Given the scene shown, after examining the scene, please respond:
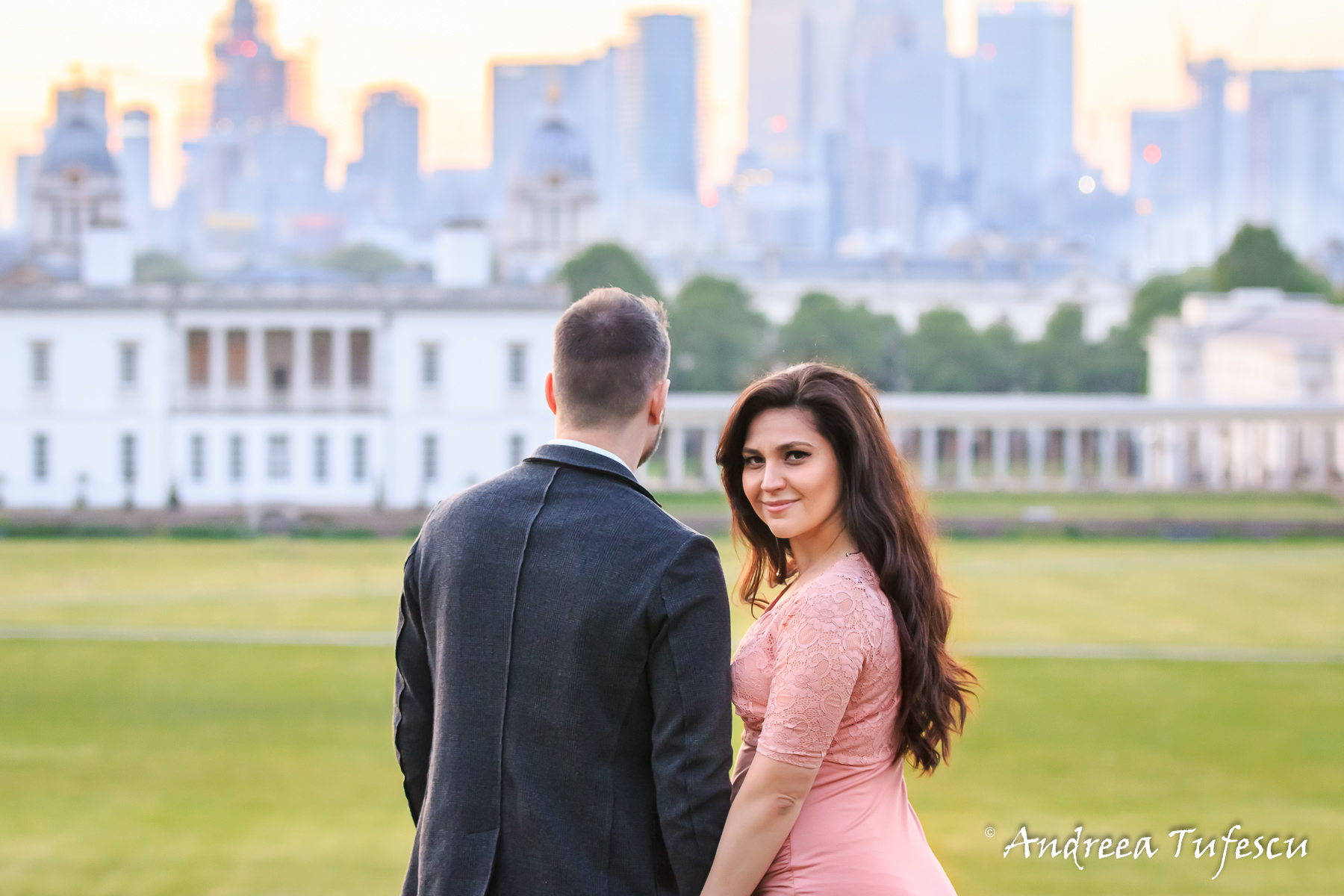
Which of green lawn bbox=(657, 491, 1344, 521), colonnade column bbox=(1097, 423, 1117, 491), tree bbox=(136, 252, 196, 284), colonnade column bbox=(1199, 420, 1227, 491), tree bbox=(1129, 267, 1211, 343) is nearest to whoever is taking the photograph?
green lawn bbox=(657, 491, 1344, 521)

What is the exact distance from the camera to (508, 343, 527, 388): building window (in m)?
51.7

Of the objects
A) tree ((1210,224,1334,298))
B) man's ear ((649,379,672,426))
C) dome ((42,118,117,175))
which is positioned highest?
dome ((42,118,117,175))

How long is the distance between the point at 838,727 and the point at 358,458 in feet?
165

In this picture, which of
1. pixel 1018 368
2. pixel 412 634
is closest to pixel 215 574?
pixel 412 634

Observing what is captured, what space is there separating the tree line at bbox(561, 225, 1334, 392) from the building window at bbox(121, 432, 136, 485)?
852 inches

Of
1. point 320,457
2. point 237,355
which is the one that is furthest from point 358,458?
point 237,355

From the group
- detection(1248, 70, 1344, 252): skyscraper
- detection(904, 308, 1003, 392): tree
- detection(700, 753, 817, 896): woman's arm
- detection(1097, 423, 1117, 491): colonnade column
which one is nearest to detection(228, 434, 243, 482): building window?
detection(1097, 423, 1117, 491): colonnade column

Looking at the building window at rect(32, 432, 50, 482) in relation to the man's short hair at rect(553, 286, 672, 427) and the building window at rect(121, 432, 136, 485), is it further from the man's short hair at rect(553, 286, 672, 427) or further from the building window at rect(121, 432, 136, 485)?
the man's short hair at rect(553, 286, 672, 427)

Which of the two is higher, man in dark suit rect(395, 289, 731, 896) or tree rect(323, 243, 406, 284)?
tree rect(323, 243, 406, 284)

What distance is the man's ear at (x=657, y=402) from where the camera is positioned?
3.74 metres

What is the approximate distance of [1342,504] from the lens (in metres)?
49.1

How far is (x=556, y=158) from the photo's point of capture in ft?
333

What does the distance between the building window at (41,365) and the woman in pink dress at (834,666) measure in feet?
174

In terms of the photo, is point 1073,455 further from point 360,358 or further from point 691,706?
point 691,706
